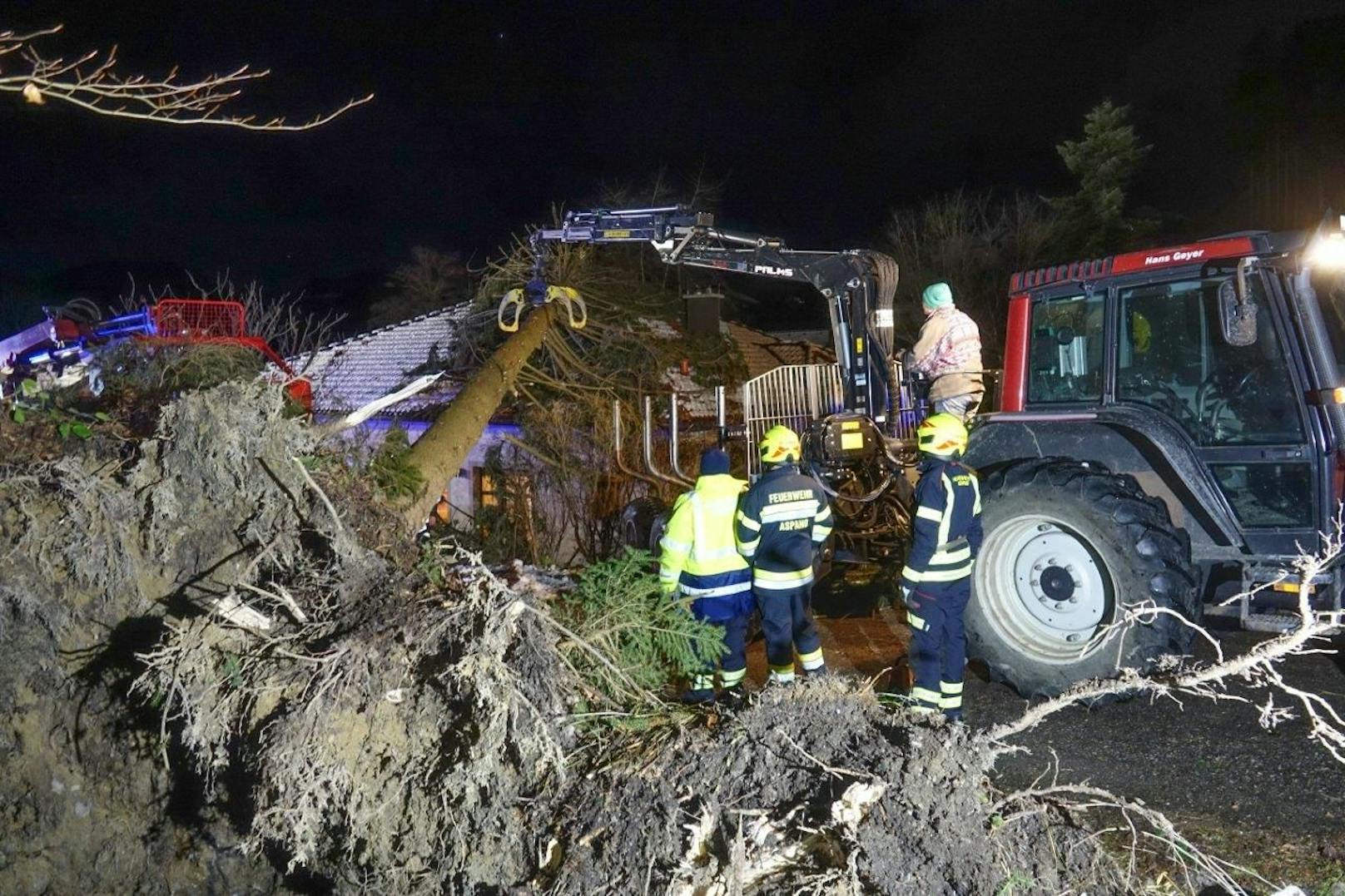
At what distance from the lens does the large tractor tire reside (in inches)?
194

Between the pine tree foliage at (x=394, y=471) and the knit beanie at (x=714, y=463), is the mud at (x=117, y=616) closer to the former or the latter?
the pine tree foliage at (x=394, y=471)

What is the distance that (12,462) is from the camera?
588 centimetres

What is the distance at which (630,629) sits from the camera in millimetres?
4824

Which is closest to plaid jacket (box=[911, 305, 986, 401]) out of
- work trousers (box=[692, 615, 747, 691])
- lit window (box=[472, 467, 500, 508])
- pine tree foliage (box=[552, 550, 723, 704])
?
work trousers (box=[692, 615, 747, 691])

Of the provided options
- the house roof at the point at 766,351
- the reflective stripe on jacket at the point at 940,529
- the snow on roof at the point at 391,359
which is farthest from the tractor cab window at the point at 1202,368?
the snow on roof at the point at 391,359

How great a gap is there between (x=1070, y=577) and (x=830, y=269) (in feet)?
9.34

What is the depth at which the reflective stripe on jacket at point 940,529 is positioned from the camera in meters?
5.06

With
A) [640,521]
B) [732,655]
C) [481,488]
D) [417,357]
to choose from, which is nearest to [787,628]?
[732,655]

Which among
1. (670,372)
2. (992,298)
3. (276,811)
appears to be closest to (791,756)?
(276,811)

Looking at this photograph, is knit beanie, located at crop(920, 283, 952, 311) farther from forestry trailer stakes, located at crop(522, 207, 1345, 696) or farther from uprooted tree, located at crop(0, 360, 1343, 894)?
uprooted tree, located at crop(0, 360, 1343, 894)

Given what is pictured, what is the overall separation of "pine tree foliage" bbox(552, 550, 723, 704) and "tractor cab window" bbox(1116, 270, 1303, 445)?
265cm

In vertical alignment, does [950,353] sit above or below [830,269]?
below

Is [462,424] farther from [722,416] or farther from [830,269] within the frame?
[830,269]

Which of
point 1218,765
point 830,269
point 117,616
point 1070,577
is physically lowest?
point 1218,765
